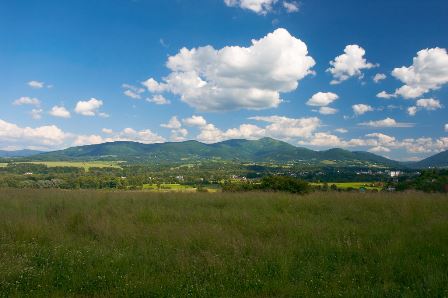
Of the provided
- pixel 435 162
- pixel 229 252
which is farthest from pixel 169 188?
pixel 435 162

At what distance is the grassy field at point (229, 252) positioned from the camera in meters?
5.53

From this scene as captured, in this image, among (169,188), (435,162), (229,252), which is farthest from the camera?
(435,162)

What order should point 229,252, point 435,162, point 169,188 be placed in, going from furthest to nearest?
point 435,162 < point 169,188 < point 229,252

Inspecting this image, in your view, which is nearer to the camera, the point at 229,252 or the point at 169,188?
the point at 229,252

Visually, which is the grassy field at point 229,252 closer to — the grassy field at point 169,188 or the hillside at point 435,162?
the grassy field at point 169,188

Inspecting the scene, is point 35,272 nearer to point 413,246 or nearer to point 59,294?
point 59,294

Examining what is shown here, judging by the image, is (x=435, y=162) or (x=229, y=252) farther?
(x=435, y=162)

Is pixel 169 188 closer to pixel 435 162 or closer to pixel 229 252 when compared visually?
pixel 229 252

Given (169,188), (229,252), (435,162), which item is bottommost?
(169,188)

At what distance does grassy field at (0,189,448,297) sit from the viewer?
218 inches

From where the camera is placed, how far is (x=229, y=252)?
7.16 m

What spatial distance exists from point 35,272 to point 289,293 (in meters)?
4.59

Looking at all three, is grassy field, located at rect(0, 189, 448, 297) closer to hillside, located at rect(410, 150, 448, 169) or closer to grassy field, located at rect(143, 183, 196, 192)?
grassy field, located at rect(143, 183, 196, 192)

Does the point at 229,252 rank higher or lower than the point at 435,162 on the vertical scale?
lower
